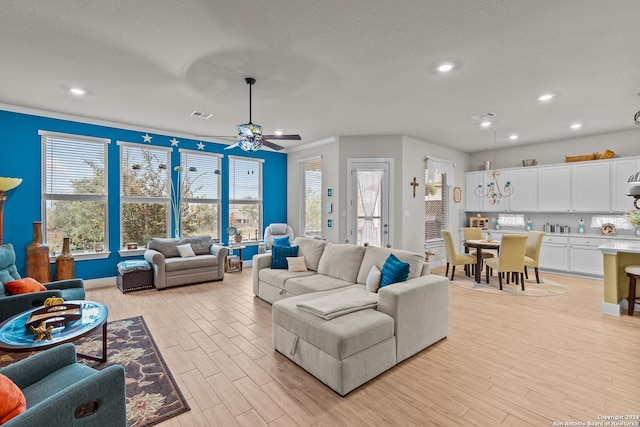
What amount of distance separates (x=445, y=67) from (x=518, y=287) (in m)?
4.12

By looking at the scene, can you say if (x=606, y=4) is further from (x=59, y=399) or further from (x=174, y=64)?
(x=59, y=399)

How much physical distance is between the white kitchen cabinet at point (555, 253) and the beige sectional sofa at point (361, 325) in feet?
16.0

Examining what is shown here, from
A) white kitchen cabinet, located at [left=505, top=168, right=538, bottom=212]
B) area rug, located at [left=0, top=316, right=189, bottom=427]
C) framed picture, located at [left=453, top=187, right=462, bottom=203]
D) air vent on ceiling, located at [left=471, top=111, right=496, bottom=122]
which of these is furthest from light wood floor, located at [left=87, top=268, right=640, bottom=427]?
framed picture, located at [left=453, top=187, right=462, bottom=203]

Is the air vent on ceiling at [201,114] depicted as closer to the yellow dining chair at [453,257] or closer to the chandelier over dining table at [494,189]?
the yellow dining chair at [453,257]

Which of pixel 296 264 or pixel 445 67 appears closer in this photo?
pixel 445 67

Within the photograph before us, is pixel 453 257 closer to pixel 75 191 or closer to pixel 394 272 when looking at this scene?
pixel 394 272

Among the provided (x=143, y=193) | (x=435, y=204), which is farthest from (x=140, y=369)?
(x=435, y=204)

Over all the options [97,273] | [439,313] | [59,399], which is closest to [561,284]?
[439,313]

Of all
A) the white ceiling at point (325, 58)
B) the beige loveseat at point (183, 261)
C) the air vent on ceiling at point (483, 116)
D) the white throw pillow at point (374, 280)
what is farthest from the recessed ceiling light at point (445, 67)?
the beige loveseat at point (183, 261)

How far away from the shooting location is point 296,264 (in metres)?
4.43

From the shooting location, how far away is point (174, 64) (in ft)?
10.6

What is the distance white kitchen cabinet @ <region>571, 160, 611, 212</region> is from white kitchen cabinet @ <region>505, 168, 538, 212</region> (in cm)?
70

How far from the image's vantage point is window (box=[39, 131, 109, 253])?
16.4ft

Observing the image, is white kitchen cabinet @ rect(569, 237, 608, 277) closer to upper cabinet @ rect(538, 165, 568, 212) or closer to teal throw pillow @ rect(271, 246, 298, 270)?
upper cabinet @ rect(538, 165, 568, 212)
